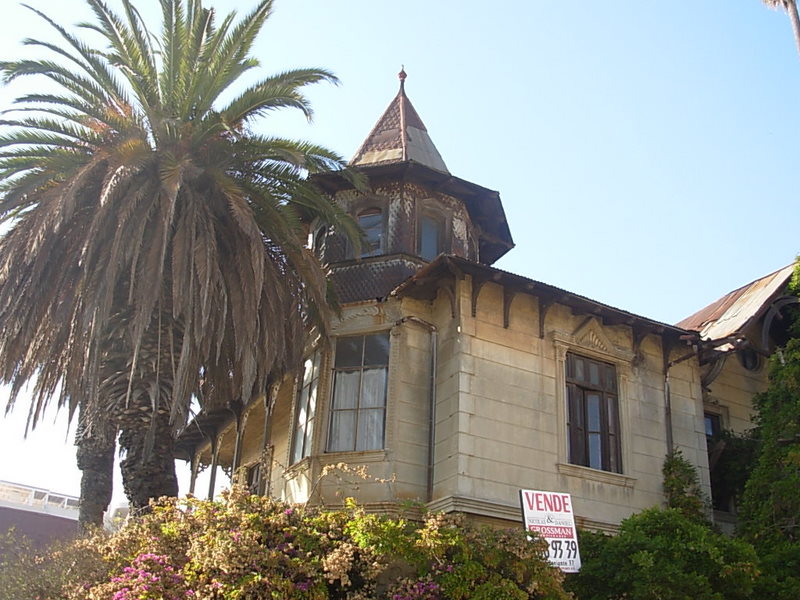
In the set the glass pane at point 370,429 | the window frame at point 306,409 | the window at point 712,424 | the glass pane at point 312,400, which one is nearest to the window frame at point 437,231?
the window frame at point 306,409

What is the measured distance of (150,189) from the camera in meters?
15.0

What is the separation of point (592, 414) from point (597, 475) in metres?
1.21

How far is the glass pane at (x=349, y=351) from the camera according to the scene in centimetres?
1695

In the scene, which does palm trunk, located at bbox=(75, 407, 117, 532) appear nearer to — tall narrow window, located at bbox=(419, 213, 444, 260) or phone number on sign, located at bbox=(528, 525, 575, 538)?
phone number on sign, located at bbox=(528, 525, 575, 538)

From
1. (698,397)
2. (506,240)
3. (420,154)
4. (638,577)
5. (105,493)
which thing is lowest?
(638,577)

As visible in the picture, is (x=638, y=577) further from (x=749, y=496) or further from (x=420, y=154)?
(x=420, y=154)

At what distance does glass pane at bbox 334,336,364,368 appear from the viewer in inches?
667

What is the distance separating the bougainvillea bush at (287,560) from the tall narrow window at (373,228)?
7616 millimetres

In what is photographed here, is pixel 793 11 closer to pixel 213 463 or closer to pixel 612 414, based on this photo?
pixel 612 414

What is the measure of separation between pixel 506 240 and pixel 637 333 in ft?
16.0

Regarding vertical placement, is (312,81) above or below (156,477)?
above

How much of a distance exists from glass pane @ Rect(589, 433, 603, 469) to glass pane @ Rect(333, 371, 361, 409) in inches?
167

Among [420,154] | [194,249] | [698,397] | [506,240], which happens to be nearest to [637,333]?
[698,397]

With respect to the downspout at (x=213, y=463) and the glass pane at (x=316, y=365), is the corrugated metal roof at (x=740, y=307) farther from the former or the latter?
the downspout at (x=213, y=463)
